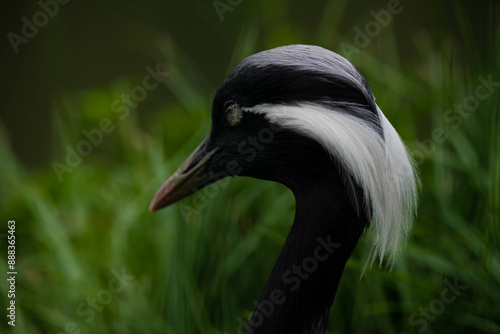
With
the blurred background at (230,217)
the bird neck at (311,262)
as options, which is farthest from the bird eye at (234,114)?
the blurred background at (230,217)

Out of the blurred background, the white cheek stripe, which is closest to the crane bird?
the white cheek stripe

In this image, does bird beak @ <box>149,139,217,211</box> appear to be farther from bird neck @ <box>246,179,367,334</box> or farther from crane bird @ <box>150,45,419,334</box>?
bird neck @ <box>246,179,367,334</box>

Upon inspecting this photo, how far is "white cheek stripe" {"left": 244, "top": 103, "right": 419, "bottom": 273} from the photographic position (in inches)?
66.2

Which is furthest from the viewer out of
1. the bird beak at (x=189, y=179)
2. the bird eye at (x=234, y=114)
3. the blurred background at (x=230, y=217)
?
the blurred background at (x=230, y=217)

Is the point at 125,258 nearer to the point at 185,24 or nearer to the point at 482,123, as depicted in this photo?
the point at 482,123

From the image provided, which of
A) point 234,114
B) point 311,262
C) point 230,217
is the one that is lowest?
point 230,217

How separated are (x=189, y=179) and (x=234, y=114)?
12.2 inches

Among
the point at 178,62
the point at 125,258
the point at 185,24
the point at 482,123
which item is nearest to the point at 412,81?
the point at 482,123

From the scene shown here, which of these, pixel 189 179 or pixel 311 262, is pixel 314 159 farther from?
pixel 189 179

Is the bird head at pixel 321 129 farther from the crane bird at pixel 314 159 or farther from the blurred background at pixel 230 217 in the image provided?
the blurred background at pixel 230 217

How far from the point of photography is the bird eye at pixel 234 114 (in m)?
1.83

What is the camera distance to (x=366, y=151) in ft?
5.55

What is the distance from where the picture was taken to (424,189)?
121 inches

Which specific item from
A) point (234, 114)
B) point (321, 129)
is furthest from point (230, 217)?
point (321, 129)
